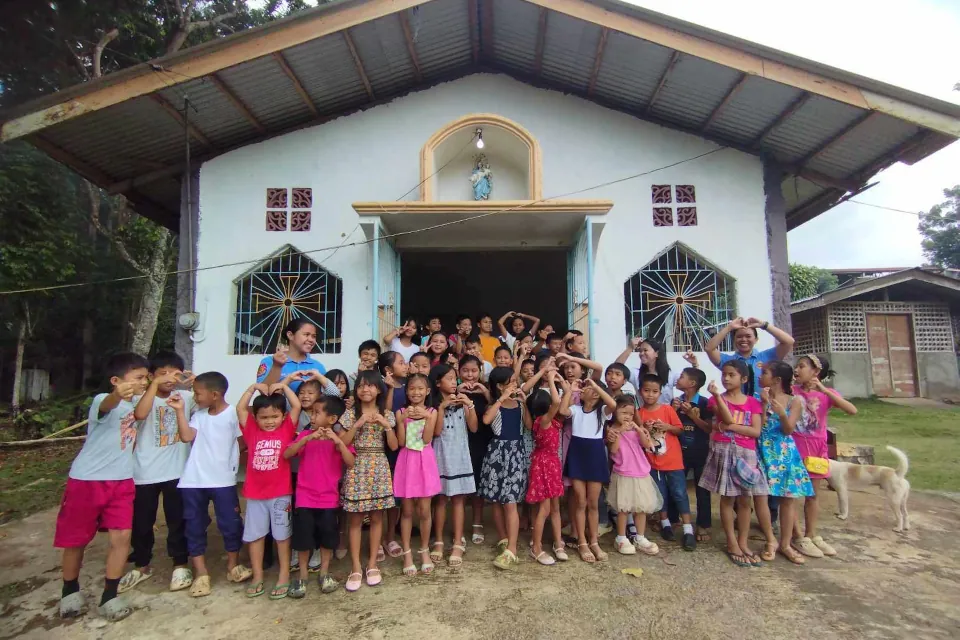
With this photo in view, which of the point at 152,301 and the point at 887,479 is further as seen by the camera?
the point at 152,301

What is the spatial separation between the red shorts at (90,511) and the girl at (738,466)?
3.71m

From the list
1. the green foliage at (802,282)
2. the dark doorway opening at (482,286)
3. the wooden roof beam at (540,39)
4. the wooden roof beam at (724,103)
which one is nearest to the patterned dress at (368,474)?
the wooden roof beam at (540,39)

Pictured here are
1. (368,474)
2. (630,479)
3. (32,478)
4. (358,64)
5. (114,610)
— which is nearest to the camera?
(114,610)

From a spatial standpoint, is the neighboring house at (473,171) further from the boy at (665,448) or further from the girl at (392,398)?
the boy at (665,448)

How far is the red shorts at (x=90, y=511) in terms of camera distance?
2971 millimetres

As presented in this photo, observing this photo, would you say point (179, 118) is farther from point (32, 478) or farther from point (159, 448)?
point (32, 478)

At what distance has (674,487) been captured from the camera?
12.8 ft

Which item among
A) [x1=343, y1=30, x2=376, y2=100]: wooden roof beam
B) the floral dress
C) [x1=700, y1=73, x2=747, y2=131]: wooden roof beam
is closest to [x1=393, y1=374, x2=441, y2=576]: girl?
the floral dress

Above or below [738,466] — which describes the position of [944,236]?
above

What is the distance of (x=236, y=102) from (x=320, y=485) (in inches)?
172

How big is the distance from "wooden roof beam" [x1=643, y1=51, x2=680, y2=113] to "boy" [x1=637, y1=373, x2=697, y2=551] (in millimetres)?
3329

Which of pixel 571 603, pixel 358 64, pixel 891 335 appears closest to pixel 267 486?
pixel 571 603

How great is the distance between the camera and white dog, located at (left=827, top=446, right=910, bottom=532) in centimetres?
411

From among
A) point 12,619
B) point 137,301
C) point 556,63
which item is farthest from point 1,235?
point 556,63
